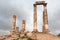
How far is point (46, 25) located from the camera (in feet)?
136

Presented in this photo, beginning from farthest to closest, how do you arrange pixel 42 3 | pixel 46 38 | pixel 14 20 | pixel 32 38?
pixel 14 20
pixel 42 3
pixel 46 38
pixel 32 38

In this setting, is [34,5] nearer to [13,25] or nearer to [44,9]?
[44,9]

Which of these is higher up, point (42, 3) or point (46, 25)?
point (42, 3)

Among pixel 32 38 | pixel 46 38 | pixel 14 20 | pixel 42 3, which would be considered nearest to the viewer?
pixel 32 38

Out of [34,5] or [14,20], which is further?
[14,20]

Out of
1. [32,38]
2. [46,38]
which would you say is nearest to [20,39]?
[32,38]

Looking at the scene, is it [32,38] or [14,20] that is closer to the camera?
[32,38]

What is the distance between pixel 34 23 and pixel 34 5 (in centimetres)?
426

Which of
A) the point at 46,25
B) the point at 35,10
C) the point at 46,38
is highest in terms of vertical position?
the point at 35,10

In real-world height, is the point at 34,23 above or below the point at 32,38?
above

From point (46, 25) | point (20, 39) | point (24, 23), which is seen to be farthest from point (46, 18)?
point (20, 39)

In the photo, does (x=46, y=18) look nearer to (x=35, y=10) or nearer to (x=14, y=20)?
(x=35, y=10)

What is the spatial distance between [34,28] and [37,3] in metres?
5.87

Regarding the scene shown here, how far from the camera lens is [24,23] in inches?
1844
